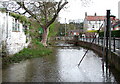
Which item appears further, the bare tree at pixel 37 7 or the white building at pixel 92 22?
the white building at pixel 92 22

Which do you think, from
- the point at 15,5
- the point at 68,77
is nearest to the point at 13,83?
the point at 68,77

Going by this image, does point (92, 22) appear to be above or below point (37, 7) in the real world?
above

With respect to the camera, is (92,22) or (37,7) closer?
(37,7)

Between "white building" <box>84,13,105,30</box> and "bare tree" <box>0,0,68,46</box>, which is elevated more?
"white building" <box>84,13,105,30</box>

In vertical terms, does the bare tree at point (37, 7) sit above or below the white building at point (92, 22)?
below

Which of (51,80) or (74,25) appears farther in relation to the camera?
(74,25)

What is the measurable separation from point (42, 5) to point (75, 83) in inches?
598

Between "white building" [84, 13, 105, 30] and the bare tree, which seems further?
"white building" [84, 13, 105, 30]

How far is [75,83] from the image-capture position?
17.5 ft

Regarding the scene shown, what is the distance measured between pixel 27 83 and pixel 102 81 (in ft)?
8.33

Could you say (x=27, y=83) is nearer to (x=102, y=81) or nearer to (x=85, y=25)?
(x=102, y=81)

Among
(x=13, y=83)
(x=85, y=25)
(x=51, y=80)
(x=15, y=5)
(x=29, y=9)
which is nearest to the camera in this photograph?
(x=13, y=83)

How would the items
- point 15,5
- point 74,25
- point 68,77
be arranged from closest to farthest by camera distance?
point 68,77, point 15,5, point 74,25

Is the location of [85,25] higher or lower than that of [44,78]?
higher
